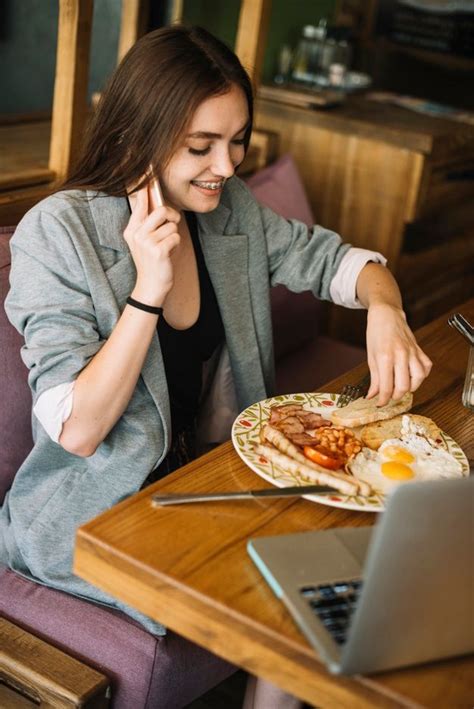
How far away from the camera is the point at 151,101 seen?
1437mm

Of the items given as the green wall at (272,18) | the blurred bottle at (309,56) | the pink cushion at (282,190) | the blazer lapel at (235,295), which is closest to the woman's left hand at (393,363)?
the blazer lapel at (235,295)

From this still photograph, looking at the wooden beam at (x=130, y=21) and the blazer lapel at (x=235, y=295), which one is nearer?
the blazer lapel at (x=235, y=295)

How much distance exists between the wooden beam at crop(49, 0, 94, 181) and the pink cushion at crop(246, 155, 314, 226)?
0.51m

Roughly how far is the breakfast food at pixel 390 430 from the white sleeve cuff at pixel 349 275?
380 millimetres

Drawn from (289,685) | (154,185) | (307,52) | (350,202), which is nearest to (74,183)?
(154,185)

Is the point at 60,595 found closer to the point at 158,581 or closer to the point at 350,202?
the point at 158,581

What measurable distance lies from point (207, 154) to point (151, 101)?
0.12 meters

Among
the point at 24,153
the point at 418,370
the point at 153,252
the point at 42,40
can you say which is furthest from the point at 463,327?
the point at 42,40

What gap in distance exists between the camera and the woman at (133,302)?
1.29 m

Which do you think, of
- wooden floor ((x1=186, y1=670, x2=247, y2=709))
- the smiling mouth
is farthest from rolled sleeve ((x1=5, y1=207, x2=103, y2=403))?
wooden floor ((x1=186, y1=670, x2=247, y2=709))

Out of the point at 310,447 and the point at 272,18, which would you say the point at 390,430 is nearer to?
the point at 310,447

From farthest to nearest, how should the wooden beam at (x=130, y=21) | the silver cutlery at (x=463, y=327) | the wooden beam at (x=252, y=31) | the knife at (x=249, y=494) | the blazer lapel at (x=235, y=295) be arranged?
the wooden beam at (x=252, y=31) → the wooden beam at (x=130, y=21) → the blazer lapel at (x=235, y=295) → the silver cutlery at (x=463, y=327) → the knife at (x=249, y=494)

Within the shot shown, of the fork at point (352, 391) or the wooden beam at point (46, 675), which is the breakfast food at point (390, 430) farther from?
the wooden beam at point (46, 675)

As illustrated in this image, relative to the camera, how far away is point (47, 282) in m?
1.35
